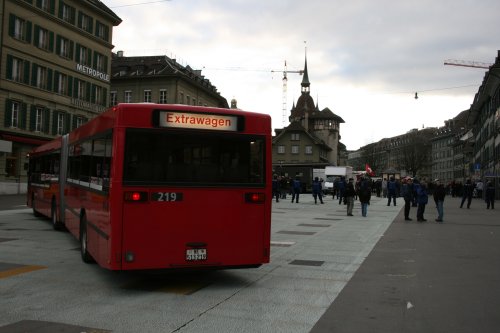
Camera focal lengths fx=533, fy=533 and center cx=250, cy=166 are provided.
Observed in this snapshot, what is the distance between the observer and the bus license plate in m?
7.45

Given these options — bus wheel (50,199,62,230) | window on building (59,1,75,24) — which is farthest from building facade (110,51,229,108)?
bus wheel (50,199,62,230)

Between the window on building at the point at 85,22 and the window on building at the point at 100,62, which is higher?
the window on building at the point at 85,22

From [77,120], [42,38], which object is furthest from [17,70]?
[77,120]

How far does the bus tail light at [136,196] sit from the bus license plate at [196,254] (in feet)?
3.19

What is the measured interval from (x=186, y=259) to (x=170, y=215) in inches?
25.9

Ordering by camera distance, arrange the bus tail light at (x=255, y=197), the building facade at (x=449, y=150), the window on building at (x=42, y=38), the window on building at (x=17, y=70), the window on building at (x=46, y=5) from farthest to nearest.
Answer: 1. the building facade at (x=449, y=150)
2. the window on building at (x=46, y=5)
3. the window on building at (x=42, y=38)
4. the window on building at (x=17, y=70)
5. the bus tail light at (x=255, y=197)

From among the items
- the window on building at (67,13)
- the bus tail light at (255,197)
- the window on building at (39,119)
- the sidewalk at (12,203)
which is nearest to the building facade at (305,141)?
the window on building at (39,119)

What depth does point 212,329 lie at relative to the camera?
5.56 m

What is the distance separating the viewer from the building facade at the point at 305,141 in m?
70.0

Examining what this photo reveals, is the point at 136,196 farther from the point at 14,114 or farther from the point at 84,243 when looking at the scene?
the point at 14,114

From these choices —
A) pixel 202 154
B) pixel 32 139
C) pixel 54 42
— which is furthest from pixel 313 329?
pixel 54 42

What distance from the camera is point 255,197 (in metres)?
7.90

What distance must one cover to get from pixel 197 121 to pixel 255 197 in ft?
4.62

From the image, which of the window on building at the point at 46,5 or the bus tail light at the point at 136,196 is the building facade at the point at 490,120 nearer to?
the window on building at the point at 46,5
